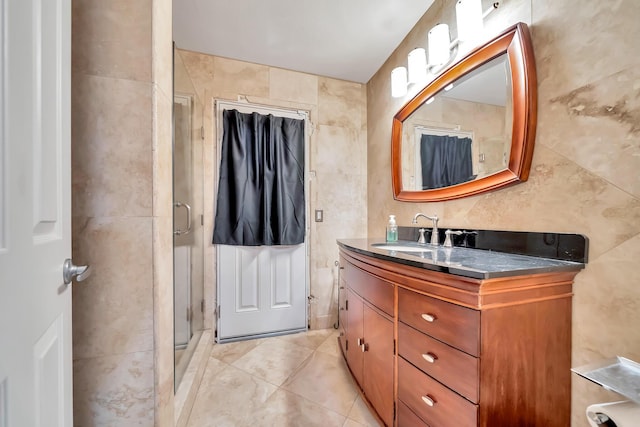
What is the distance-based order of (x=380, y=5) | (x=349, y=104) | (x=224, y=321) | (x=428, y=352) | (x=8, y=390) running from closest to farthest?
1. (x=8, y=390)
2. (x=428, y=352)
3. (x=380, y=5)
4. (x=224, y=321)
5. (x=349, y=104)

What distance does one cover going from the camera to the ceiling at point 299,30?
62.7 inches

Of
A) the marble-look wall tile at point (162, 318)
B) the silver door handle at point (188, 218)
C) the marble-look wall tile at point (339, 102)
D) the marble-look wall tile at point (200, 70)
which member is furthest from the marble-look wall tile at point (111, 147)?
the marble-look wall tile at point (339, 102)

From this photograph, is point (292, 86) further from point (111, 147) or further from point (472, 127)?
point (111, 147)

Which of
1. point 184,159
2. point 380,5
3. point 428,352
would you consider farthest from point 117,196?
point 380,5

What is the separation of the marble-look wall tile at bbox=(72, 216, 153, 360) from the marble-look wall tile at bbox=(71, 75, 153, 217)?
58 millimetres

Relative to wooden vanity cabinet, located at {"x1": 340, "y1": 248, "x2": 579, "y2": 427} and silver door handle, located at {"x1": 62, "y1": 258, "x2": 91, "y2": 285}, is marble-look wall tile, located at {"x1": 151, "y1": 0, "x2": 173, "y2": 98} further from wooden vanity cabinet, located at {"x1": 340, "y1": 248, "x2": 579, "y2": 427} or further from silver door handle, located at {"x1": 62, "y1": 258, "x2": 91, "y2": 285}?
wooden vanity cabinet, located at {"x1": 340, "y1": 248, "x2": 579, "y2": 427}

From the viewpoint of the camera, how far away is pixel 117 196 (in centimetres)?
78

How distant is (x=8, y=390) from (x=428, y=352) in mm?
1036

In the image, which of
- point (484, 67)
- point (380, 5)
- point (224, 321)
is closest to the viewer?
point (484, 67)

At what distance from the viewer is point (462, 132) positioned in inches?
57.2

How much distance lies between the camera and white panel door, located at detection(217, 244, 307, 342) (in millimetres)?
2119

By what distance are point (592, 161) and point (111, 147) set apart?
1.61 meters

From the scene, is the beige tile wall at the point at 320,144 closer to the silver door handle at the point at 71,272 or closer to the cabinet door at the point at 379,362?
the cabinet door at the point at 379,362

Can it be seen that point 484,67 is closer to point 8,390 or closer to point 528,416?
point 528,416
